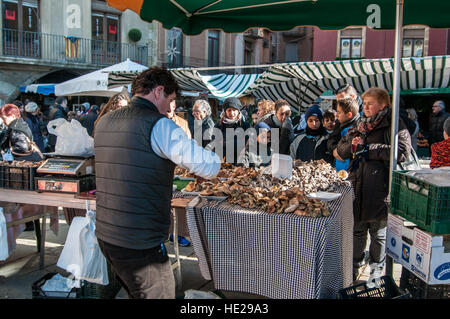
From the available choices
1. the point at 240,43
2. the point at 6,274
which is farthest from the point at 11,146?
the point at 240,43

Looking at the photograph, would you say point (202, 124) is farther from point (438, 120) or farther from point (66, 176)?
point (438, 120)

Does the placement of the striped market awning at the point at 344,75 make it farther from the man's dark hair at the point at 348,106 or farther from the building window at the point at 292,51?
the building window at the point at 292,51

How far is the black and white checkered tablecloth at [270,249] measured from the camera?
7.43 ft

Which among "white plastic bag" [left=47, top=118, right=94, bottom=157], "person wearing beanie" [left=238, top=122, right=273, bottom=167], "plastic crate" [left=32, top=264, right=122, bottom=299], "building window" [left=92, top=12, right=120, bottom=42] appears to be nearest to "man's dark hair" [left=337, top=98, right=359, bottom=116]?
"person wearing beanie" [left=238, top=122, right=273, bottom=167]

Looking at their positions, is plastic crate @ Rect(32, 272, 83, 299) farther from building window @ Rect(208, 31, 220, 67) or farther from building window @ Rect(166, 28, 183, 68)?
building window @ Rect(208, 31, 220, 67)

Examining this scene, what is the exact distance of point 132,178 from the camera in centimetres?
189

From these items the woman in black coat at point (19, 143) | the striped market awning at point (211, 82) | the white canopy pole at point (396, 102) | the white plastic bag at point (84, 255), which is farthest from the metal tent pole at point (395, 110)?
the woman in black coat at point (19, 143)

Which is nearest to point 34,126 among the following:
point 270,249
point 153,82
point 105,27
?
point 153,82

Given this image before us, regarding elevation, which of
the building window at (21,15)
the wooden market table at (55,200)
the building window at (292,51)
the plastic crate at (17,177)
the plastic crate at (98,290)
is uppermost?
Answer: the building window at (292,51)

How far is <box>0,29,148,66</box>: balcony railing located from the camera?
52.7ft

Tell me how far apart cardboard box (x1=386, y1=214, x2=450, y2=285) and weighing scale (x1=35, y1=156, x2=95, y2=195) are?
2363mm

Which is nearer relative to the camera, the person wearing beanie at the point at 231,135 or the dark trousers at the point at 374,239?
the dark trousers at the point at 374,239

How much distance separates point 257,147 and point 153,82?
3.14 metres

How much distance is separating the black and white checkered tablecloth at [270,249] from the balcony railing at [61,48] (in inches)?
650
